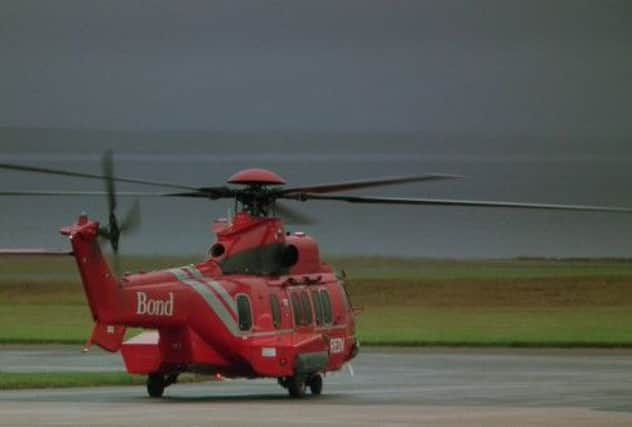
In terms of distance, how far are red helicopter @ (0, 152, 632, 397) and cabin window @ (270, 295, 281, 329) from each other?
0.05 ft

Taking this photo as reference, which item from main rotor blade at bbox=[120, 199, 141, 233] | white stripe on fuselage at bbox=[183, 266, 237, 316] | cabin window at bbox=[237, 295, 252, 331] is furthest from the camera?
cabin window at bbox=[237, 295, 252, 331]

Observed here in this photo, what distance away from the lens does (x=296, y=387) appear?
3053cm

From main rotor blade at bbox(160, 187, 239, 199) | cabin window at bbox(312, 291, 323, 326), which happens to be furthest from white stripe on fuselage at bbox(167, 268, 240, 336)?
cabin window at bbox(312, 291, 323, 326)

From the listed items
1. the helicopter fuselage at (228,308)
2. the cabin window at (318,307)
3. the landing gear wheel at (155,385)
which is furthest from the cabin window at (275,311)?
the landing gear wheel at (155,385)

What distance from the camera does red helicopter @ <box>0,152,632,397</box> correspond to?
92.9 feet

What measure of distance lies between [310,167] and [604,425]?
67867mm

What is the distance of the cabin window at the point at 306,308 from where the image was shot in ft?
102

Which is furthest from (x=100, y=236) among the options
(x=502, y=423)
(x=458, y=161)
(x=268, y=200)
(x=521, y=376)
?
(x=458, y=161)

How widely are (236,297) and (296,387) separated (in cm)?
179

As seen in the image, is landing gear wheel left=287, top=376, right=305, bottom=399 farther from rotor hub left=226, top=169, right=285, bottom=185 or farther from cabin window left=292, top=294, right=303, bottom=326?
rotor hub left=226, top=169, right=285, bottom=185

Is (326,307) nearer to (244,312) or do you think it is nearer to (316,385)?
(316,385)

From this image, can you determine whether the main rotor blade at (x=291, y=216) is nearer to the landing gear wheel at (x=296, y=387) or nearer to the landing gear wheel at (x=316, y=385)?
the landing gear wheel at (x=296, y=387)

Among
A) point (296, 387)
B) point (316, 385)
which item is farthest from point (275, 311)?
point (316, 385)

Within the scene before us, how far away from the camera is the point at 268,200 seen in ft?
101
